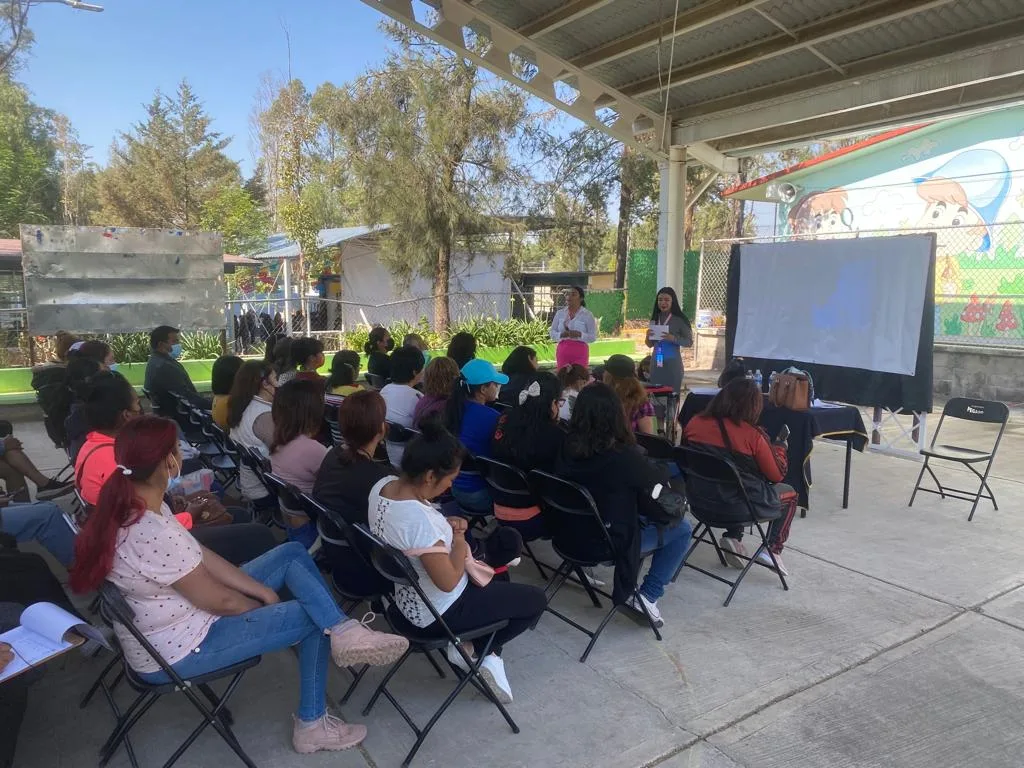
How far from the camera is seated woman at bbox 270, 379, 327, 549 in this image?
336 cm

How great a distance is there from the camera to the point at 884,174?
1235 centimetres

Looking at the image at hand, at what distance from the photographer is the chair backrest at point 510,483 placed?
3305 mm

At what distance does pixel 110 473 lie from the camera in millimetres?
2891

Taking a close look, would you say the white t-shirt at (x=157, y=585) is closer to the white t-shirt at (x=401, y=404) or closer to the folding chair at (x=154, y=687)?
the folding chair at (x=154, y=687)

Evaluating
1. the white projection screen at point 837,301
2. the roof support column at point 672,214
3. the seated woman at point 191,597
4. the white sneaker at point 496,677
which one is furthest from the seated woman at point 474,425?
the roof support column at point 672,214

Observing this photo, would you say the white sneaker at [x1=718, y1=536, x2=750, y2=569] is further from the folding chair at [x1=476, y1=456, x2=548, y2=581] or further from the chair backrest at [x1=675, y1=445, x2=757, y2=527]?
the folding chair at [x1=476, y1=456, x2=548, y2=581]

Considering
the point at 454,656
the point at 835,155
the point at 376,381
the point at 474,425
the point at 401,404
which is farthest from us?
the point at 835,155

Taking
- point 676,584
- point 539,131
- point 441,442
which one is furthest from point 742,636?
point 539,131

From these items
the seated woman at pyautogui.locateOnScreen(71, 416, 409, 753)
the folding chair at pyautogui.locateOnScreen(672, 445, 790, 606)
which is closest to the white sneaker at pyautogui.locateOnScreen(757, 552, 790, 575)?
the folding chair at pyautogui.locateOnScreen(672, 445, 790, 606)

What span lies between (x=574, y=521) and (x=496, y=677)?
2.58 ft

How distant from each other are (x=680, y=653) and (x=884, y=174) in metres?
12.1

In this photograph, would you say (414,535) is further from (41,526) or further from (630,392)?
(630,392)

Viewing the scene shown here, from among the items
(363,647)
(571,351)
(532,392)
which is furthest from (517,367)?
(363,647)

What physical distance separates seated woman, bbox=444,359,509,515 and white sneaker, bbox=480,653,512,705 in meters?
1.21
